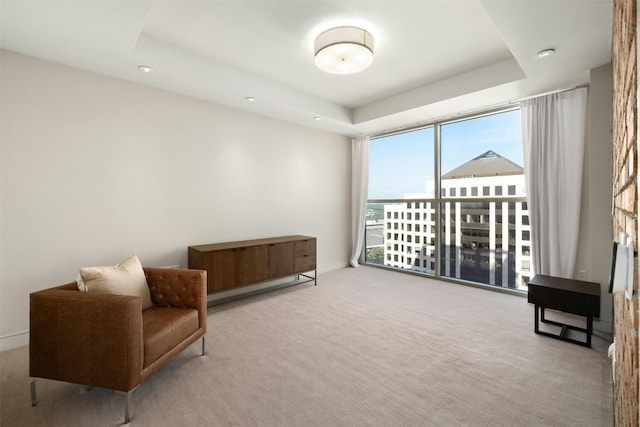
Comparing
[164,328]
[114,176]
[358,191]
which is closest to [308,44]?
[114,176]

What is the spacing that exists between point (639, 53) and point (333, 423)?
1.92m

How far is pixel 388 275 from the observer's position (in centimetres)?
485

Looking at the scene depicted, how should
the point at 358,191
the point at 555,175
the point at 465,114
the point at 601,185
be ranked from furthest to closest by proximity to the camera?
the point at 358,191
the point at 465,114
the point at 555,175
the point at 601,185

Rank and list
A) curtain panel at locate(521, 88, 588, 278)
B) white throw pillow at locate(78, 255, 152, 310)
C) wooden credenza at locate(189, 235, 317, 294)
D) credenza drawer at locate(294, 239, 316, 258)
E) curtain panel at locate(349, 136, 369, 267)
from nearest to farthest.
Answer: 1. white throw pillow at locate(78, 255, 152, 310)
2. curtain panel at locate(521, 88, 588, 278)
3. wooden credenza at locate(189, 235, 317, 294)
4. credenza drawer at locate(294, 239, 316, 258)
5. curtain panel at locate(349, 136, 369, 267)

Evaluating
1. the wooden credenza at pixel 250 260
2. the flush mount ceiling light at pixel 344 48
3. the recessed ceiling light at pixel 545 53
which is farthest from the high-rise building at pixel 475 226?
the flush mount ceiling light at pixel 344 48

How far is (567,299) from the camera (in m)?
2.50

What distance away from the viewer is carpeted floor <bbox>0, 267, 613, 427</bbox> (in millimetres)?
1677

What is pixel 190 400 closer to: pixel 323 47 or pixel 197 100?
pixel 323 47

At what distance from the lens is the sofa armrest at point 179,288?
2.27 m

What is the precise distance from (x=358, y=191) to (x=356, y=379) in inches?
150

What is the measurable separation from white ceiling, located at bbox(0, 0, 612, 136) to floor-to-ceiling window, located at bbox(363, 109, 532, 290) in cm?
63

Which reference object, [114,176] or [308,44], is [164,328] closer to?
[114,176]

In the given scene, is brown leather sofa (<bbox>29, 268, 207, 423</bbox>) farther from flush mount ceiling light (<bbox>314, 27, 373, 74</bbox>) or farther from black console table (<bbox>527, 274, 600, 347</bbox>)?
black console table (<bbox>527, 274, 600, 347</bbox>)

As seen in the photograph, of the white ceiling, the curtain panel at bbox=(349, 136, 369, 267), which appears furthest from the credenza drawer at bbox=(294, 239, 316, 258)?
the white ceiling
